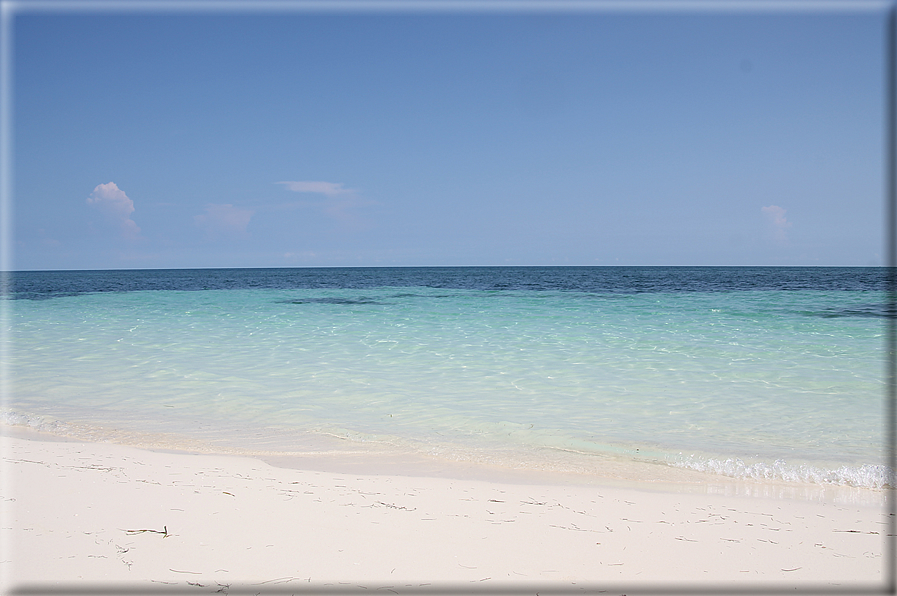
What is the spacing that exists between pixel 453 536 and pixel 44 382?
7092mm

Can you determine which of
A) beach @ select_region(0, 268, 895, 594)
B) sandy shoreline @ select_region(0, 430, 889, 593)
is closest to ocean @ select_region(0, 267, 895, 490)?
beach @ select_region(0, 268, 895, 594)

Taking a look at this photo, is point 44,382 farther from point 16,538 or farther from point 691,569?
point 691,569

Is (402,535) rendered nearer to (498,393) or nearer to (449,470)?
(449,470)

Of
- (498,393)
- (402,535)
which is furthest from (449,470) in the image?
(498,393)

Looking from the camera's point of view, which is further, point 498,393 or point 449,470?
point 498,393

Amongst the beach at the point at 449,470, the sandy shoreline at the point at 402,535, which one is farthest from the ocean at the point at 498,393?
the sandy shoreline at the point at 402,535

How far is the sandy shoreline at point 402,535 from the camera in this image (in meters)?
2.41

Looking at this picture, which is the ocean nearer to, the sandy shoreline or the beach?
the beach

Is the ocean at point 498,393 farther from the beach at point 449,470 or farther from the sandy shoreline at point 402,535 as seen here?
the sandy shoreline at point 402,535

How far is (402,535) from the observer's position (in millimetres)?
2824

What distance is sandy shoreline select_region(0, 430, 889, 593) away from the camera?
2.41 metres

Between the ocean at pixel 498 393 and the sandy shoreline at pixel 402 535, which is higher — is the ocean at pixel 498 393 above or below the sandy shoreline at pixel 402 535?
below

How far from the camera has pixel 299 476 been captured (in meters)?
3.77

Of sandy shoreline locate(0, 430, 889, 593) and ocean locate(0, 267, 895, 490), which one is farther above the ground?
sandy shoreline locate(0, 430, 889, 593)
